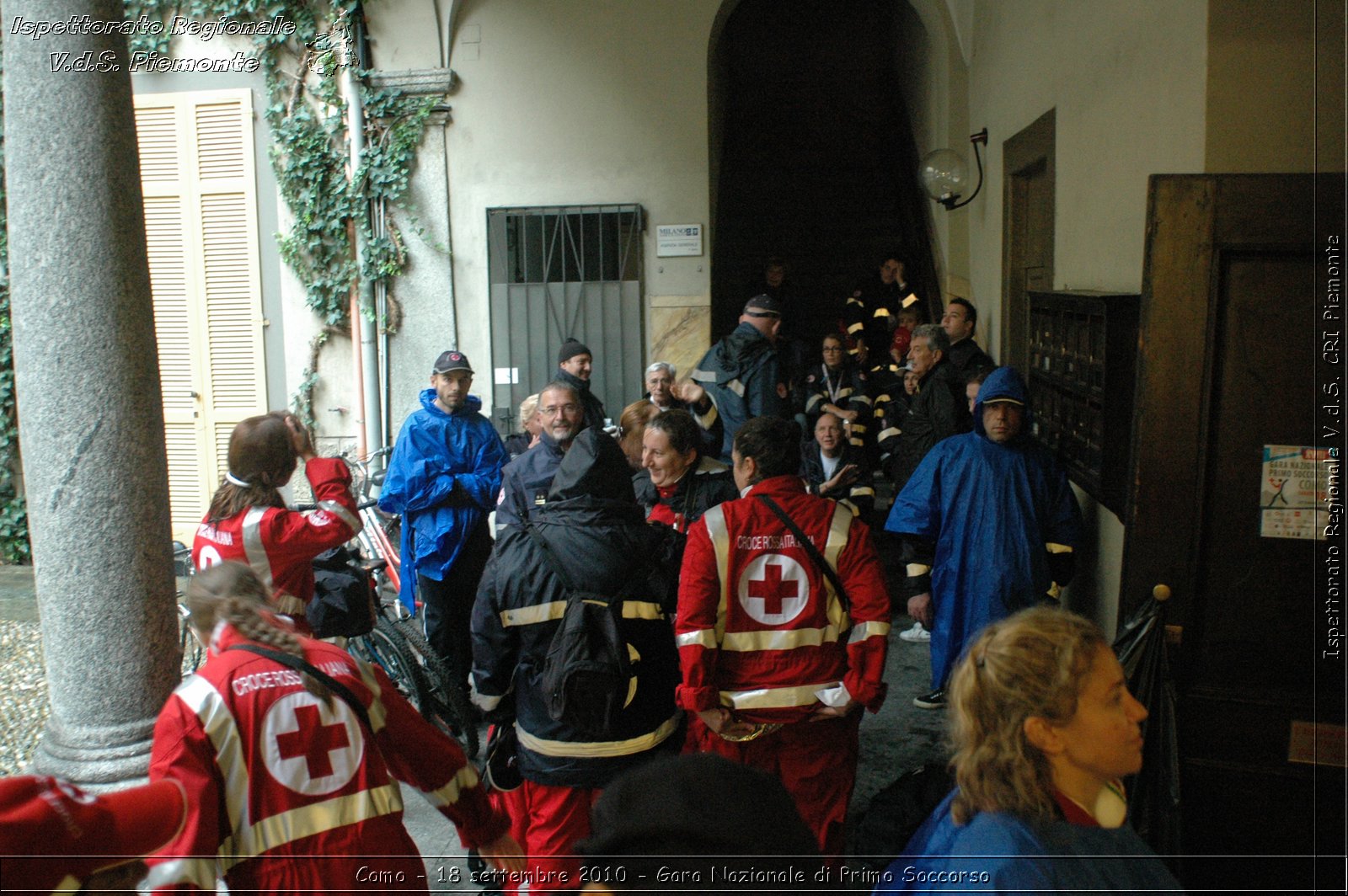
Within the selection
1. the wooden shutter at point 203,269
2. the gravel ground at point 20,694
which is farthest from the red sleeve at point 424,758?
the wooden shutter at point 203,269

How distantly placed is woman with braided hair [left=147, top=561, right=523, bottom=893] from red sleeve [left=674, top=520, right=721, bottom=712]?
108 centimetres

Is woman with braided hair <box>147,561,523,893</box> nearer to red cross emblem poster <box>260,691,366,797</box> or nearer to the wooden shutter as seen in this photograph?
red cross emblem poster <box>260,691,366,797</box>

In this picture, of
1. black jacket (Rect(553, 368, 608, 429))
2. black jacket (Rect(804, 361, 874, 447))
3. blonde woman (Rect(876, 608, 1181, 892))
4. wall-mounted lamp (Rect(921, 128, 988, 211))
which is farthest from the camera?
wall-mounted lamp (Rect(921, 128, 988, 211))

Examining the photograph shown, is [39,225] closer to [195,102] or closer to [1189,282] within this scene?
[1189,282]

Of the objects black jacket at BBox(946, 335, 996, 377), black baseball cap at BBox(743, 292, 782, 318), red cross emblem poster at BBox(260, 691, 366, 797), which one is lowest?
red cross emblem poster at BBox(260, 691, 366, 797)

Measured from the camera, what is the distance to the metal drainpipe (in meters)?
8.95

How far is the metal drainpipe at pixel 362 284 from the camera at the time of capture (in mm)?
8945

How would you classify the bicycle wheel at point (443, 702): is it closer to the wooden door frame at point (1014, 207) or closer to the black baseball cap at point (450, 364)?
the black baseball cap at point (450, 364)

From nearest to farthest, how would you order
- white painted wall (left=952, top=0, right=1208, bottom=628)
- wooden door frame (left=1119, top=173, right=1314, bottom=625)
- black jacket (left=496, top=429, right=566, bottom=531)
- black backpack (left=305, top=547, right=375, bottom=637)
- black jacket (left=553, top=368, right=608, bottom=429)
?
wooden door frame (left=1119, top=173, right=1314, bottom=625) → white painted wall (left=952, top=0, right=1208, bottom=628) → black jacket (left=496, top=429, right=566, bottom=531) → black backpack (left=305, top=547, right=375, bottom=637) → black jacket (left=553, top=368, right=608, bottom=429)

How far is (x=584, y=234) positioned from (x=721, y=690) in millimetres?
6158

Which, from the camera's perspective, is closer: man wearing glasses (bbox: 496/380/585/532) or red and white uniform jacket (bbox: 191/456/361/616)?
red and white uniform jacket (bbox: 191/456/361/616)

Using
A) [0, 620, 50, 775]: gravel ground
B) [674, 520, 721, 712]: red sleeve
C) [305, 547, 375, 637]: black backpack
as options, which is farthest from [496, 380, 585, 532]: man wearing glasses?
[0, 620, 50, 775]: gravel ground

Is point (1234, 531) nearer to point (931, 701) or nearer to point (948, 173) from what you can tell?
point (931, 701)

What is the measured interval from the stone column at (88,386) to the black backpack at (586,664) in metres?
1.74
